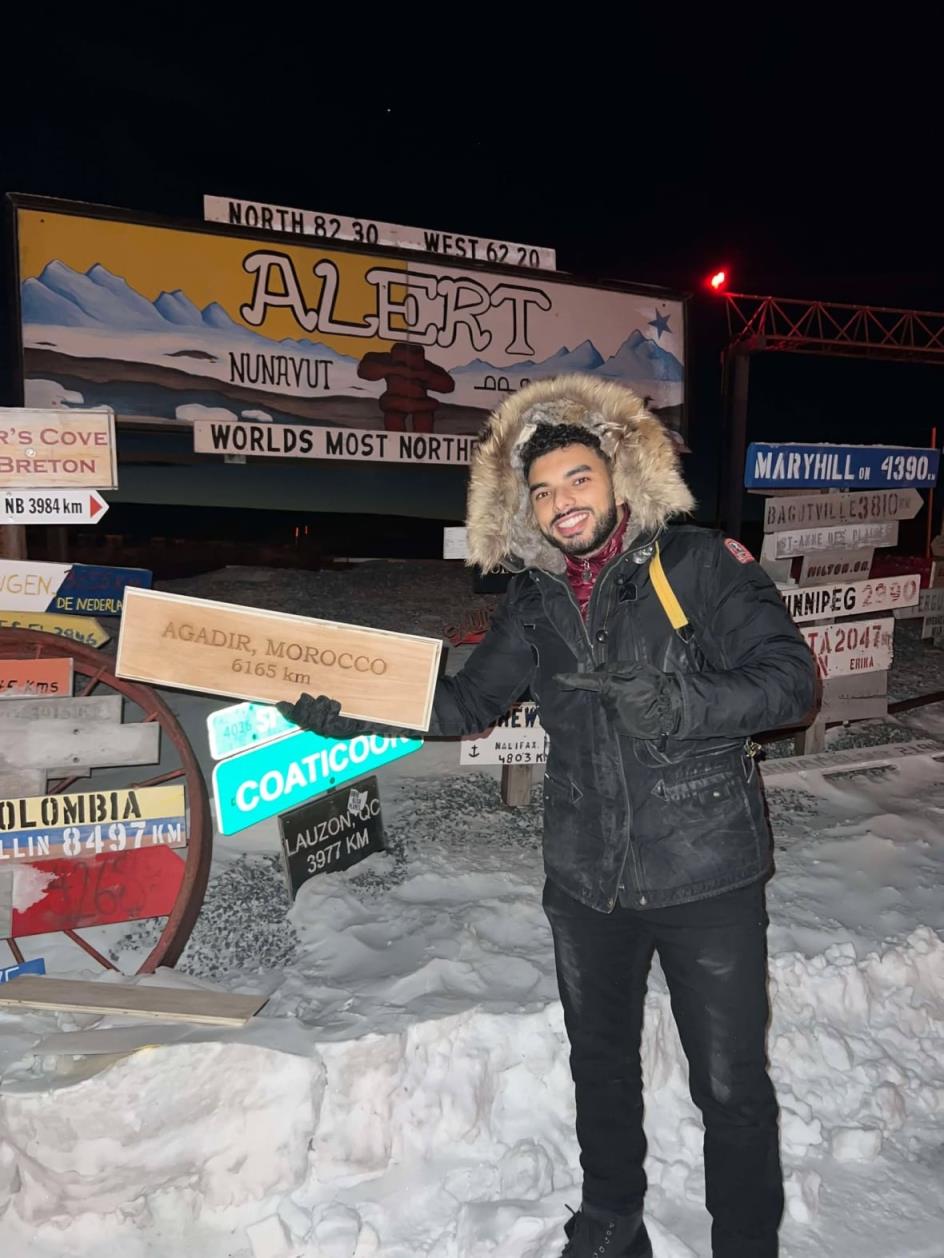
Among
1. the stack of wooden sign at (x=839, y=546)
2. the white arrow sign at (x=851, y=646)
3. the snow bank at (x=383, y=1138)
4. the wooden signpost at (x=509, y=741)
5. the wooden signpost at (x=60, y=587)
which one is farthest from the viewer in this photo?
the white arrow sign at (x=851, y=646)

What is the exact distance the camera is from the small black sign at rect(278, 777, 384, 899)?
426cm

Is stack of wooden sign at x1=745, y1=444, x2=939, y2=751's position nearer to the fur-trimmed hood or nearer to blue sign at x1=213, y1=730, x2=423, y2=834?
blue sign at x1=213, y1=730, x2=423, y2=834

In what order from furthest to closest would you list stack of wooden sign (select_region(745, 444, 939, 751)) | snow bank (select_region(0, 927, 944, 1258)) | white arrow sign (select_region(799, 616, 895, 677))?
1. white arrow sign (select_region(799, 616, 895, 677))
2. stack of wooden sign (select_region(745, 444, 939, 751))
3. snow bank (select_region(0, 927, 944, 1258))

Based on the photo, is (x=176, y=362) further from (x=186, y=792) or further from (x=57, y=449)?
(x=186, y=792)

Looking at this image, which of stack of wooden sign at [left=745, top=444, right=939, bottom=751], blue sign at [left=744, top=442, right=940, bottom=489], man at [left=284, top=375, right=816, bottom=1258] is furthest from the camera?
stack of wooden sign at [left=745, top=444, right=939, bottom=751]

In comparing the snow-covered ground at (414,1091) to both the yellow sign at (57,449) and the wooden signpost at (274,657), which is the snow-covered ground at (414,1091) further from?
the yellow sign at (57,449)

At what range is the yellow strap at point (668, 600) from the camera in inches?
85.8

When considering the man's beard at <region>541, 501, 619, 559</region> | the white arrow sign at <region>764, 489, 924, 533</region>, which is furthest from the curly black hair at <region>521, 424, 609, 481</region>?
the white arrow sign at <region>764, 489, 924, 533</region>

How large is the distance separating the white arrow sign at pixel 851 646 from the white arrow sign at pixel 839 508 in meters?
0.83

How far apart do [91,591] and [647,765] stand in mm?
3397

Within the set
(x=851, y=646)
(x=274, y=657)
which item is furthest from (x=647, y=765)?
(x=851, y=646)

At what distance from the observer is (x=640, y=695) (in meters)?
2.02

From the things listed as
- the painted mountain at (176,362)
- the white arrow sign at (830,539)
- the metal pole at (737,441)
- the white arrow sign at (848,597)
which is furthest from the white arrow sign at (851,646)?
A: the painted mountain at (176,362)

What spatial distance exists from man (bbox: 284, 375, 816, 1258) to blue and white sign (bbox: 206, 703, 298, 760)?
5.75 ft
